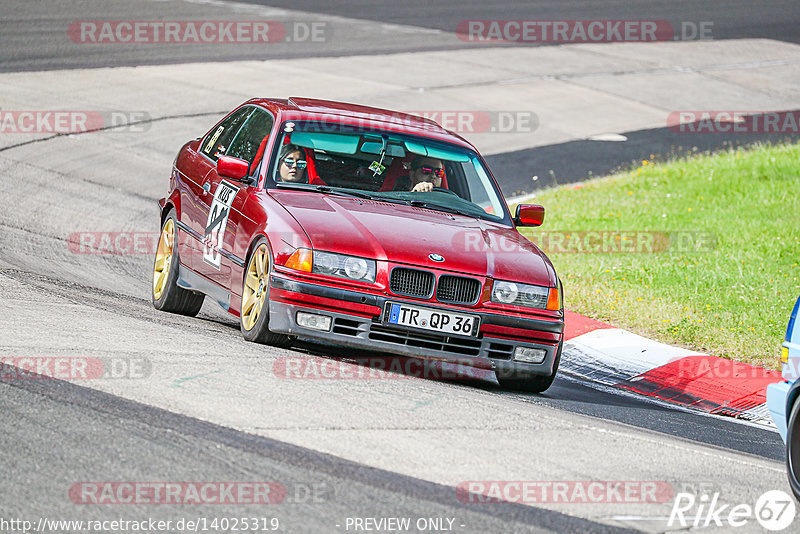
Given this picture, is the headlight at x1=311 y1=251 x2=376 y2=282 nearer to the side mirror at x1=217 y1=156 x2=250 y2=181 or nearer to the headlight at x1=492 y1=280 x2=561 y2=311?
the headlight at x1=492 y1=280 x2=561 y2=311

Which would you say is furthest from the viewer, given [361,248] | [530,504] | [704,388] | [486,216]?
[704,388]

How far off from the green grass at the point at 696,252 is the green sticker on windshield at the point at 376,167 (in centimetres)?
329

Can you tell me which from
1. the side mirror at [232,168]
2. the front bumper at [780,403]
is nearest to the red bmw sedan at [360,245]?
the side mirror at [232,168]

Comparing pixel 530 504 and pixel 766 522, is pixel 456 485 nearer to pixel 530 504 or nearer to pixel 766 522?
pixel 530 504

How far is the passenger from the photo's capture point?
339 inches

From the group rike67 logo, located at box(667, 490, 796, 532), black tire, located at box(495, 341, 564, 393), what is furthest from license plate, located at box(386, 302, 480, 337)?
rike67 logo, located at box(667, 490, 796, 532)

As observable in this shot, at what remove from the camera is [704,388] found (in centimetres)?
947

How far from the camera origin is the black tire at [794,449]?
5.84 metres

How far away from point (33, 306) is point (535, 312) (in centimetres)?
335

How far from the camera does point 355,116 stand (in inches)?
362

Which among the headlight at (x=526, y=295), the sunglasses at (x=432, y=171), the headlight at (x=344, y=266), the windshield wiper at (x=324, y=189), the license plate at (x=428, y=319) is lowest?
the license plate at (x=428, y=319)

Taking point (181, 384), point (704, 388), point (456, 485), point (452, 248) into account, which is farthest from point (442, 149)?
point (456, 485)

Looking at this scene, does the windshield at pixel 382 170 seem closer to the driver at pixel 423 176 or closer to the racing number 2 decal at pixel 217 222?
the driver at pixel 423 176

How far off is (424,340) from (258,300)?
115cm
